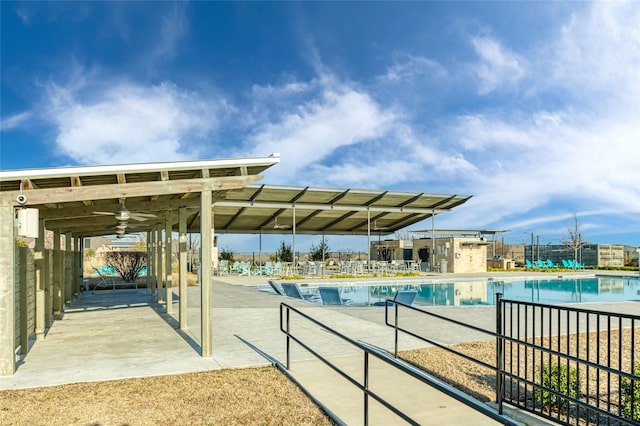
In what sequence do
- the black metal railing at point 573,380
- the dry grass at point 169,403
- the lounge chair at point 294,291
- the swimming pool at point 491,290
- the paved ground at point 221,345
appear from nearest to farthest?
the black metal railing at point 573,380, the dry grass at point 169,403, the paved ground at point 221,345, the lounge chair at point 294,291, the swimming pool at point 491,290

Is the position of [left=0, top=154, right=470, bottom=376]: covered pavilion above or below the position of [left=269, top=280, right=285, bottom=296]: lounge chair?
above

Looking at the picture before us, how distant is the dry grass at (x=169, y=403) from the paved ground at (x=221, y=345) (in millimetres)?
281

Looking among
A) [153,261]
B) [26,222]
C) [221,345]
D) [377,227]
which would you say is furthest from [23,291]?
[377,227]

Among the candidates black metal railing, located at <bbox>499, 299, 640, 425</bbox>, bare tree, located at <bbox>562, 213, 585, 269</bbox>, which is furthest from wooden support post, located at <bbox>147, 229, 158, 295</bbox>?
bare tree, located at <bbox>562, 213, 585, 269</bbox>

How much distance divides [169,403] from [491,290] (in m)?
17.1

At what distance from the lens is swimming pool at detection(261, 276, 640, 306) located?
15.6 metres

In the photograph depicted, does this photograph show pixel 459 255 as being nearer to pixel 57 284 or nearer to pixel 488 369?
pixel 488 369

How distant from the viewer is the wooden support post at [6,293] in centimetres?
512

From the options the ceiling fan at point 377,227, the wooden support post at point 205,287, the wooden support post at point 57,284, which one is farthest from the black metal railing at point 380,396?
the ceiling fan at point 377,227

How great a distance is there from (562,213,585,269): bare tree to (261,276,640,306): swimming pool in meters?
11.5

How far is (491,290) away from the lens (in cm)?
1908

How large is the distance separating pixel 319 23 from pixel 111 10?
6.74 m

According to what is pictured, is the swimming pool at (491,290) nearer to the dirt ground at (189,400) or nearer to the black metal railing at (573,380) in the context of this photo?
the black metal railing at (573,380)

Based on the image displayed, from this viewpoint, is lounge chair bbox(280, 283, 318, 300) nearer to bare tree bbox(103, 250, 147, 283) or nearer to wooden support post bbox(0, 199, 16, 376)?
bare tree bbox(103, 250, 147, 283)
